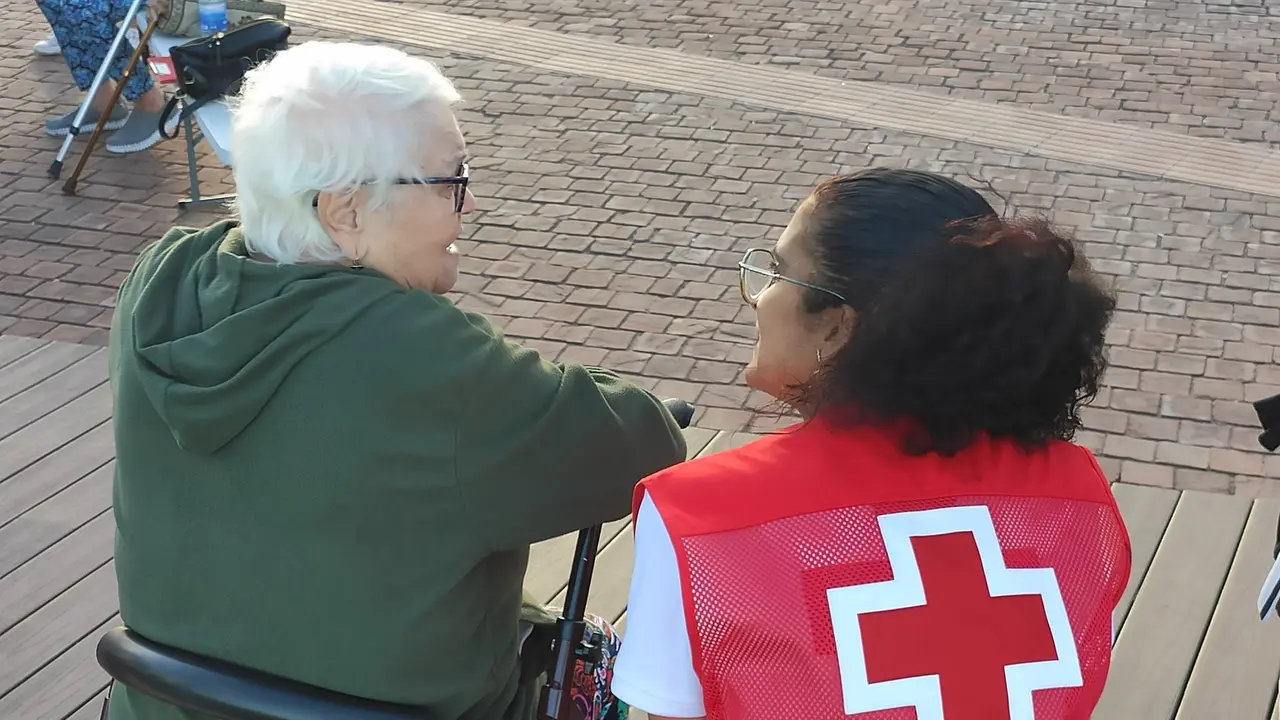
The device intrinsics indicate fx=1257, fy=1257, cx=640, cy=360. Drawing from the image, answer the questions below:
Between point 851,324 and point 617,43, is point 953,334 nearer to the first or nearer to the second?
point 851,324

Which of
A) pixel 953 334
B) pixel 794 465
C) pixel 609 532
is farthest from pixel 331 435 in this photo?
pixel 609 532

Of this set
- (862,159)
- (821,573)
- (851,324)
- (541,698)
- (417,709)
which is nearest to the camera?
(821,573)

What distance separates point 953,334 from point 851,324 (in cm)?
16

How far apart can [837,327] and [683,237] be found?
12.6 feet

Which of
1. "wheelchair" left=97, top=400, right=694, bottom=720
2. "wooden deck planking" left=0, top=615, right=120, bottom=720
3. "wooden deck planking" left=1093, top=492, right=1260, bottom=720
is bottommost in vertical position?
"wooden deck planking" left=0, top=615, right=120, bottom=720

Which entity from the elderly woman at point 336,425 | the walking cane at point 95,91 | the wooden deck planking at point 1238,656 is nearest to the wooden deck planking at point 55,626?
the elderly woman at point 336,425

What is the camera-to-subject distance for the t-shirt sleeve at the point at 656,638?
142cm

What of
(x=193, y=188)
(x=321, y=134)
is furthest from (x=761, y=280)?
(x=193, y=188)

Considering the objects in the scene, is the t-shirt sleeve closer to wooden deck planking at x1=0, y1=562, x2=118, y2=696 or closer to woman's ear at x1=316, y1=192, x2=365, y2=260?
woman's ear at x1=316, y1=192, x2=365, y2=260

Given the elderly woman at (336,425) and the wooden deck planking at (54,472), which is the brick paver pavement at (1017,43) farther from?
the elderly woman at (336,425)

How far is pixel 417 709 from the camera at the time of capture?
5.52 feet

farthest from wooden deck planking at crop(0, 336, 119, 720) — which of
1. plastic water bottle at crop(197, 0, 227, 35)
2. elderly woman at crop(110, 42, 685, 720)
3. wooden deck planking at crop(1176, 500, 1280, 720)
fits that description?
wooden deck planking at crop(1176, 500, 1280, 720)

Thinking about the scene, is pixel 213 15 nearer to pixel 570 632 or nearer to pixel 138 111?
pixel 138 111

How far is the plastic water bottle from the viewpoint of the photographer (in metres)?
5.45
